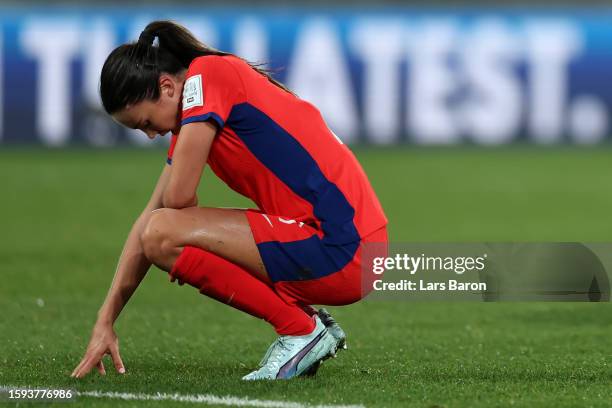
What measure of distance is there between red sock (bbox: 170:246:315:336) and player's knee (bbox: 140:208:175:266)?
5cm

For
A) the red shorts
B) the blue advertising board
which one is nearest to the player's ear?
the red shorts

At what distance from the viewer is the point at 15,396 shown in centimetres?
392

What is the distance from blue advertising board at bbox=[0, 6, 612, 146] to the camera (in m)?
15.2

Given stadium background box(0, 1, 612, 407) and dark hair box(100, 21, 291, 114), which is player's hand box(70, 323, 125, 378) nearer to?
stadium background box(0, 1, 612, 407)

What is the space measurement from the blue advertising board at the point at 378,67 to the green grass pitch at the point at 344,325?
335 cm

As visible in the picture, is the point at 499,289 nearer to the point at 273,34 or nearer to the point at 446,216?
the point at 446,216

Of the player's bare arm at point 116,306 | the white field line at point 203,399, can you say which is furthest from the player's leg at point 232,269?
the white field line at point 203,399

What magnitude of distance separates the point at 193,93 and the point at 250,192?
17.8 inches

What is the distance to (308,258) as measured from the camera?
4.17 meters

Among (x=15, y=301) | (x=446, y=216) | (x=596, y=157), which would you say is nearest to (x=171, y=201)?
(x=15, y=301)

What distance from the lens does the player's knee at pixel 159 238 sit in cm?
409

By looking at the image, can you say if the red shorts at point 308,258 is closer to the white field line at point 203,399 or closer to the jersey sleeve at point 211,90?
the jersey sleeve at point 211,90

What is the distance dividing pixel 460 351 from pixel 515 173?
855 cm

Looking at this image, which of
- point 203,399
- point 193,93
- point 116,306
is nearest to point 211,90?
point 193,93
